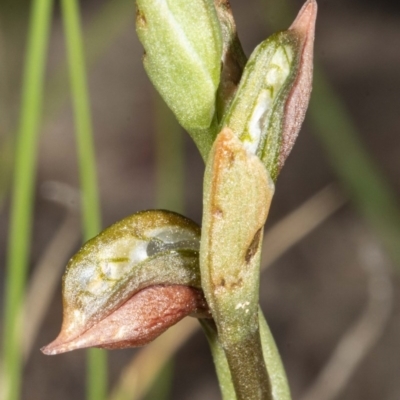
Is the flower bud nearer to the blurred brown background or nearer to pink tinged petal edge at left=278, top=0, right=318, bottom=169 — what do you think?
pink tinged petal edge at left=278, top=0, right=318, bottom=169

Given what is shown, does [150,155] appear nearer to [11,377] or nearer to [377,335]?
[377,335]

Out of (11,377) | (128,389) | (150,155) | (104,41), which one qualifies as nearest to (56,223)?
(150,155)

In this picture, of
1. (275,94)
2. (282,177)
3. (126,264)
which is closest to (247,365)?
(126,264)

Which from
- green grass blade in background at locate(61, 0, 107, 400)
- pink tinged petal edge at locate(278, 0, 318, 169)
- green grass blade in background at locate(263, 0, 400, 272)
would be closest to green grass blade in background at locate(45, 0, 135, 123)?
green grass blade in background at locate(263, 0, 400, 272)

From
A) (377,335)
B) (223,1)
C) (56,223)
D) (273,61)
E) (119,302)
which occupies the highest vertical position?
(56,223)

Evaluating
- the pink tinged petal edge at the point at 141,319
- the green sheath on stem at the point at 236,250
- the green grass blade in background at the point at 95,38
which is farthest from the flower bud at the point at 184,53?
the green grass blade in background at the point at 95,38

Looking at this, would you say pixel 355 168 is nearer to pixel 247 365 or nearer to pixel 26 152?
pixel 26 152
